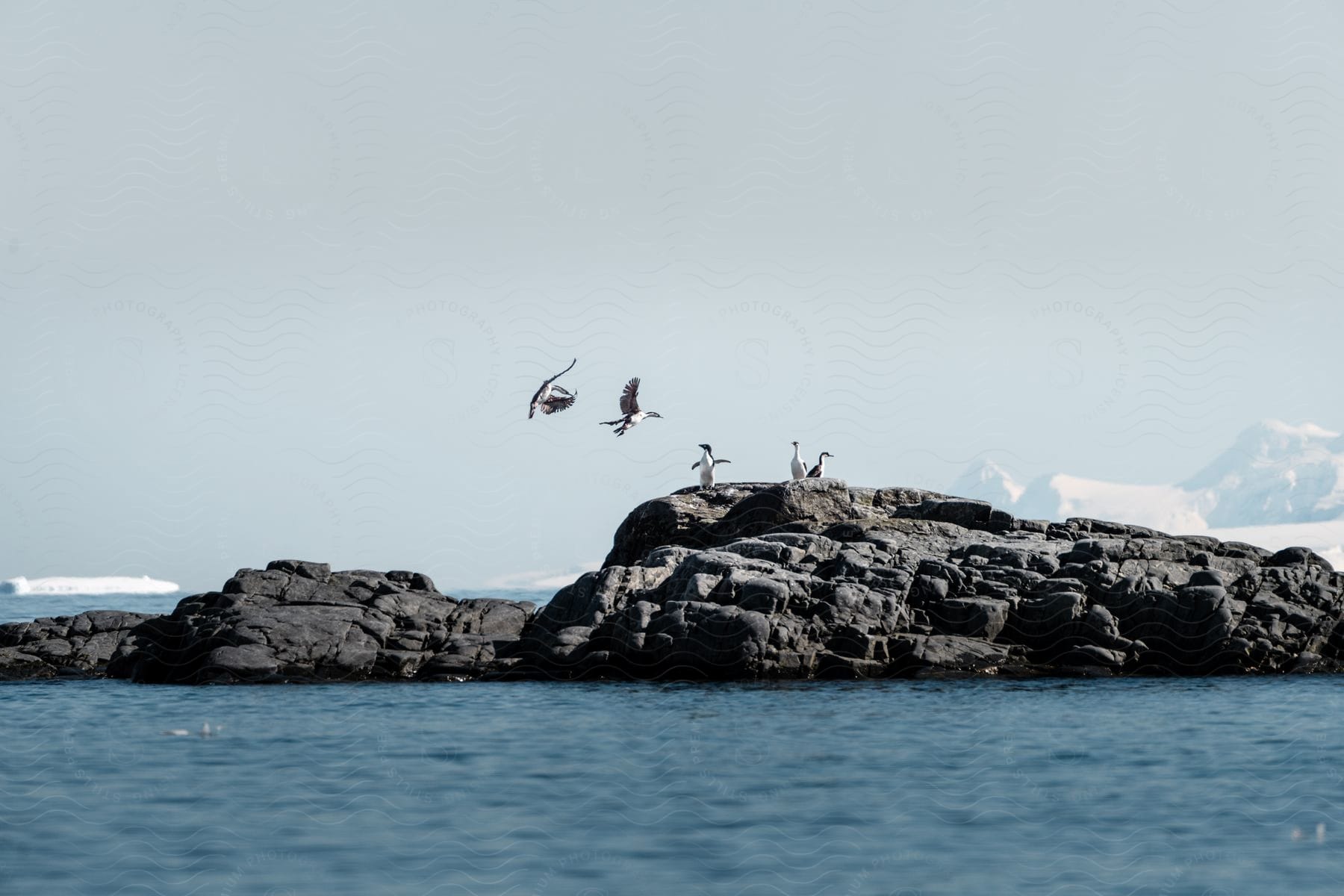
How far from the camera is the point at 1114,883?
44.7 ft

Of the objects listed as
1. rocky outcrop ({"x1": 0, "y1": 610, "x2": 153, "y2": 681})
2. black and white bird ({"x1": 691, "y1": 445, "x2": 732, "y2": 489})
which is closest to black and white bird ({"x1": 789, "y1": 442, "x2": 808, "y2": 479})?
black and white bird ({"x1": 691, "y1": 445, "x2": 732, "y2": 489})

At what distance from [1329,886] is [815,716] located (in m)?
11.9

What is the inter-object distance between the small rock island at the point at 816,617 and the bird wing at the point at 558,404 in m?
4.91

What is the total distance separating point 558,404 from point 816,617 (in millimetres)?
7755

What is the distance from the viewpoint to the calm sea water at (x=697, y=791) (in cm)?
1422

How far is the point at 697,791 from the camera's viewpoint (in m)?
18.4

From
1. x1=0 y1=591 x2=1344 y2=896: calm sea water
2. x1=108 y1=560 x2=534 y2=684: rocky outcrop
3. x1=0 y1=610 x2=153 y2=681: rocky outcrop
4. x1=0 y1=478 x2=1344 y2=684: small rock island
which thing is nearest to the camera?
x1=0 y1=591 x2=1344 y2=896: calm sea water

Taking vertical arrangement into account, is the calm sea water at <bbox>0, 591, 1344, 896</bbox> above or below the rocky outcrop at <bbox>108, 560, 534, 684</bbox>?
below

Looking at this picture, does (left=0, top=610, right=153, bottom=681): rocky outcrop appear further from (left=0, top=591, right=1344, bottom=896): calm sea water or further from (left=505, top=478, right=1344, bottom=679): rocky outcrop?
(left=505, top=478, right=1344, bottom=679): rocky outcrop

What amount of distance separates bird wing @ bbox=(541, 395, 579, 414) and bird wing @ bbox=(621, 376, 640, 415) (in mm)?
3650

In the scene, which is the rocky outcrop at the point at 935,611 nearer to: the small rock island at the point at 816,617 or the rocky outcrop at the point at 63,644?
the small rock island at the point at 816,617

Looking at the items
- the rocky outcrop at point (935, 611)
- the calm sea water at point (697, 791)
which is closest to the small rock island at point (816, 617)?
the rocky outcrop at point (935, 611)

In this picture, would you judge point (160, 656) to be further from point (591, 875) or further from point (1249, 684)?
Result: point (1249, 684)

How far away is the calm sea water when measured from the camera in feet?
46.6
